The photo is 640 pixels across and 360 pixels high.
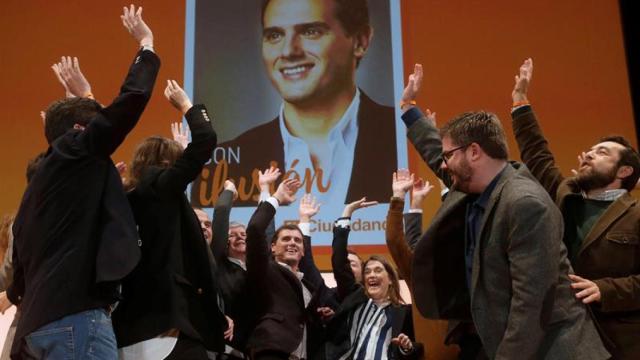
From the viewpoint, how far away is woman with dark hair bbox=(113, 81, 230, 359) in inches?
83.3

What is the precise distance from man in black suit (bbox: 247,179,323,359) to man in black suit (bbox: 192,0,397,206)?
169 cm

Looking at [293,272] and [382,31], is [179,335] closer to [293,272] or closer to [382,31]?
[293,272]

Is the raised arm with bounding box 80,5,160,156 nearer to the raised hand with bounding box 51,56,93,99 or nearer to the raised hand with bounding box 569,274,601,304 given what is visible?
the raised hand with bounding box 51,56,93,99

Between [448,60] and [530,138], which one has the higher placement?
[448,60]

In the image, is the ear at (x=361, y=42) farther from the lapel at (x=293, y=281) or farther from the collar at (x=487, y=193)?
the collar at (x=487, y=193)

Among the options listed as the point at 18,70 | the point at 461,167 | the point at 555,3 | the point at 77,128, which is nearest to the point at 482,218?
the point at 461,167

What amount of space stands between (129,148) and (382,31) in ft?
7.05

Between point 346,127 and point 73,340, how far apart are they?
138 inches

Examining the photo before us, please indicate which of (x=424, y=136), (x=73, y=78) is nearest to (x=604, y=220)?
(x=424, y=136)

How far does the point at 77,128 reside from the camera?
215 cm

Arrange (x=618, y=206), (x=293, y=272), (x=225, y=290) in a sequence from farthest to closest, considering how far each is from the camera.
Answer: (x=293, y=272), (x=225, y=290), (x=618, y=206)

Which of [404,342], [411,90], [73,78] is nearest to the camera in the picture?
[73,78]

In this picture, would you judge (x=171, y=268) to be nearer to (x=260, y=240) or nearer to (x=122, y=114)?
(x=122, y=114)

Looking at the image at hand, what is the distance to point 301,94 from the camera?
5.23 metres
